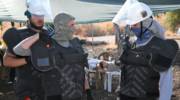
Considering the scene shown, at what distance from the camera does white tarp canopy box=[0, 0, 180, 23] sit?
8352 millimetres

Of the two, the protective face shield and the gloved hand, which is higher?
the protective face shield

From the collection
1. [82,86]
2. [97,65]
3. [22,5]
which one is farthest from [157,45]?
[97,65]

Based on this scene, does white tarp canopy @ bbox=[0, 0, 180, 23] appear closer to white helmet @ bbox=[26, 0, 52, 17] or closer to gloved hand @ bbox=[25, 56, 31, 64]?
white helmet @ bbox=[26, 0, 52, 17]

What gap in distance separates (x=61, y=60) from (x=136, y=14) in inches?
31.5

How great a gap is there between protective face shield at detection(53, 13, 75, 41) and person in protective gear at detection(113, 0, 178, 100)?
0.50m

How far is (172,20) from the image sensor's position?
22.0 m

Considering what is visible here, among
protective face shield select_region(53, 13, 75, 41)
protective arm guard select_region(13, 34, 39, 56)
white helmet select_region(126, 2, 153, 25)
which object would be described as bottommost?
protective arm guard select_region(13, 34, 39, 56)

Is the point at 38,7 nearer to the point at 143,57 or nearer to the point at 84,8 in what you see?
the point at 143,57

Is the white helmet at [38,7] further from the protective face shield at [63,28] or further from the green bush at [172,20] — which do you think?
the green bush at [172,20]

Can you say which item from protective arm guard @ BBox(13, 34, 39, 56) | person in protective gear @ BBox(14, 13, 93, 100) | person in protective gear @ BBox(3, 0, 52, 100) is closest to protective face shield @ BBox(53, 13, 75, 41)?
person in protective gear @ BBox(14, 13, 93, 100)

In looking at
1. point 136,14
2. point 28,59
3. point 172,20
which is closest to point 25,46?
point 28,59

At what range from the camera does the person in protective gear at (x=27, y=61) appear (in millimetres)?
4195

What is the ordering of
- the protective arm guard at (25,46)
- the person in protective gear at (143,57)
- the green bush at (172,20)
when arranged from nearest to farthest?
1. the protective arm guard at (25,46)
2. the person in protective gear at (143,57)
3. the green bush at (172,20)

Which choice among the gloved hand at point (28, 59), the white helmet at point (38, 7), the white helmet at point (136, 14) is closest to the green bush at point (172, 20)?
the white helmet at point (136, 14)
